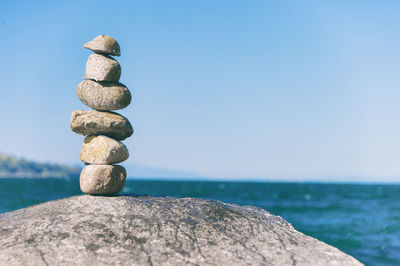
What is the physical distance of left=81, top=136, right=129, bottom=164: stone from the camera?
27.8 ft

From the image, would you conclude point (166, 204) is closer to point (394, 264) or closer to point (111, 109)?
point (111, 109)

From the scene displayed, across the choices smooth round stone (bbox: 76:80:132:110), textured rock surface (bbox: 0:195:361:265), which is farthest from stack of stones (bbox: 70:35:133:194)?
textured rock surface (bbox: 0:195:361:265)

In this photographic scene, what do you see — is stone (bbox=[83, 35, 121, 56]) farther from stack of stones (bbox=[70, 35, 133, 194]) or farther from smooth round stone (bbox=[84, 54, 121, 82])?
smooth round stone (bbox=[84, 54, 121, 82])

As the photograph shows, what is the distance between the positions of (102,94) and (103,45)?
102cm

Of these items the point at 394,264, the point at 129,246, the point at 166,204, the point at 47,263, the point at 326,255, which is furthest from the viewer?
the point at 394,264

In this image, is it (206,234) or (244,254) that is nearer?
(244,254)

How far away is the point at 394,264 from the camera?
60.4ft

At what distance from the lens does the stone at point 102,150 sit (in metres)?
8.47

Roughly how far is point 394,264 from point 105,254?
1611 cm

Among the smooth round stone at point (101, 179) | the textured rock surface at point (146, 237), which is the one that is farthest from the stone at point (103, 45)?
the textured rock surface at point (146, 237)

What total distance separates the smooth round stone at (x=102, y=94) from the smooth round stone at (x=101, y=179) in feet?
4.20

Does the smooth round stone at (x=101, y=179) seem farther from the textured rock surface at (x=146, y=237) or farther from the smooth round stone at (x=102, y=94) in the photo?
the smooth round stone at (x=102, y=94)

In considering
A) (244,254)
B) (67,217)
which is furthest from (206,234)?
(67,217)

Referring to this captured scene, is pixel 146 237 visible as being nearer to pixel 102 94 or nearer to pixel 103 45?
pixel 102 94
